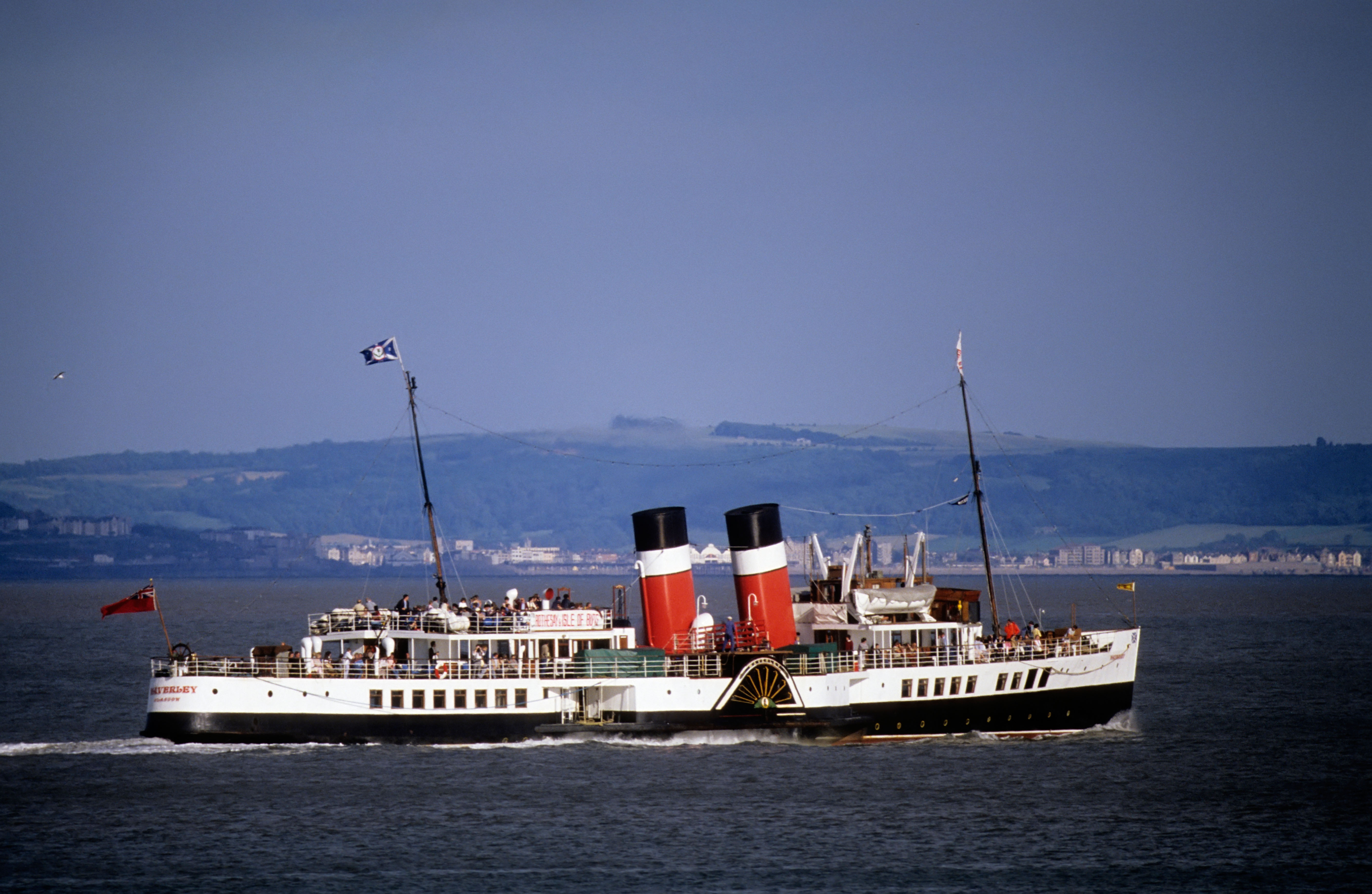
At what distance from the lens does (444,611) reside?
5259 cm

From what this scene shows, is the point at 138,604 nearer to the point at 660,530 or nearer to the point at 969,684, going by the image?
the point at 660,530

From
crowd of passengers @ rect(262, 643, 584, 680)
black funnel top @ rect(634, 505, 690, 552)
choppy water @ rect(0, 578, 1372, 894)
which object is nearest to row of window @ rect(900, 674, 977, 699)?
choppy water @ rect(0, 578, 1372, 894)

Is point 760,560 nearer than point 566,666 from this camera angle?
No

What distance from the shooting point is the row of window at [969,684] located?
5531cm

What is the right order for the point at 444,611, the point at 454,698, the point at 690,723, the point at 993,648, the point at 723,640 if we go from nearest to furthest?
the point at 454,698, the point at 444,611, the point at 690,723, the point at 723,640, the point at 993,648

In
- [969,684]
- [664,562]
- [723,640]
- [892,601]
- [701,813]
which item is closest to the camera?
[701,813]

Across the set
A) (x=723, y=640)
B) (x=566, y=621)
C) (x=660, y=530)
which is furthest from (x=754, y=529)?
(x=566, y=621)

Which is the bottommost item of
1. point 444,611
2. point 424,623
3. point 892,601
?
point 892,601

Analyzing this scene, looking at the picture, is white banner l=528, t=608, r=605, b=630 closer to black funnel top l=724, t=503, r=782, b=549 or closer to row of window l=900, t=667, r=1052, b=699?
black funnel top l=724, t=503, r=782, b=549

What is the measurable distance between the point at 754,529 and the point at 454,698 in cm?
1191

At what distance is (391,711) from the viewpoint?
51344 millimetres

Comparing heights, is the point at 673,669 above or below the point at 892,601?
below

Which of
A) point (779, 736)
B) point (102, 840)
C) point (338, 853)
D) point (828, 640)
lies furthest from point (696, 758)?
point (102, 840)

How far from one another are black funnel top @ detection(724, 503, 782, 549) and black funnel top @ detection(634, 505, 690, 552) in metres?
1.81
